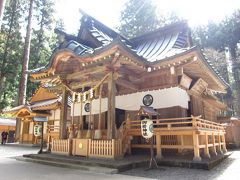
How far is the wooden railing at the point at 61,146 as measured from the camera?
32.9 ft

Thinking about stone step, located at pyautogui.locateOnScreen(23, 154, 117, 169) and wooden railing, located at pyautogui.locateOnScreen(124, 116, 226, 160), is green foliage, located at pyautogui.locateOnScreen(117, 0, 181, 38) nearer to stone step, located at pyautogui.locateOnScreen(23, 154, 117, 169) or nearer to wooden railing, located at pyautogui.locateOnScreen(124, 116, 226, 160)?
wooden railing, located at pyautogui.locateOnScreen(124, 116, 226, 160)

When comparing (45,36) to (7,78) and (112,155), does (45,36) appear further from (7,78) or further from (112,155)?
(112,155)

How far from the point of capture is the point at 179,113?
1032cm

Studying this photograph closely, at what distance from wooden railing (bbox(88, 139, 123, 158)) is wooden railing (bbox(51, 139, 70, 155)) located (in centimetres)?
151

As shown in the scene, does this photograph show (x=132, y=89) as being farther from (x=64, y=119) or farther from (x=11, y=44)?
(x=11, y=44)

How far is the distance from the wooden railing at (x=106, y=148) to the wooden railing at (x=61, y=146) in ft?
4.95

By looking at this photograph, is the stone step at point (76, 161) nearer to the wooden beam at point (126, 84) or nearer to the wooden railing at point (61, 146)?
the wooden railing at point (61, 146)

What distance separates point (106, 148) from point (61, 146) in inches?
116

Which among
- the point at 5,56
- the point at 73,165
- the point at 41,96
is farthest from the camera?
the point at 5,56

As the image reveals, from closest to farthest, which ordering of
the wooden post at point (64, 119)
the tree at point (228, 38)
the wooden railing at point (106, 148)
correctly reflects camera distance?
the wooden railing at point (106, 148) < the wooden post at point (64, 119) < the tree at point (228, 38)

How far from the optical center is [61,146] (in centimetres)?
1037

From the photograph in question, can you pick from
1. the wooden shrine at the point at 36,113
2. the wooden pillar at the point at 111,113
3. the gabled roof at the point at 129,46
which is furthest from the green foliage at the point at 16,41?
the wooden pillar at the point at 111,113

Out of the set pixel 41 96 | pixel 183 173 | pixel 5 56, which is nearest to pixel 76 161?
pixel 183 173

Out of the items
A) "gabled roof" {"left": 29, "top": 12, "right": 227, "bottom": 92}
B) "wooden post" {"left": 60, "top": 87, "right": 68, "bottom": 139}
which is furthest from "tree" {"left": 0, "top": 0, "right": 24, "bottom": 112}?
"wooden post" {"left": 60, "top": 87, "right": 68, "bottom": 139}
